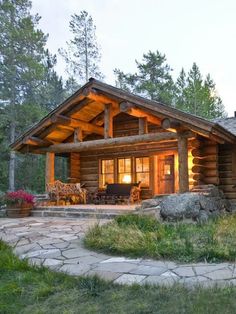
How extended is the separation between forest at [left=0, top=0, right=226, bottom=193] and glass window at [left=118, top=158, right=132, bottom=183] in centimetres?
900

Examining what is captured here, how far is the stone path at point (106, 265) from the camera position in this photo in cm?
390

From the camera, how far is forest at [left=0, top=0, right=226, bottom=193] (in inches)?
865

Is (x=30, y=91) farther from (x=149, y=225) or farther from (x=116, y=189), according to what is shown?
(x=149, y=225)

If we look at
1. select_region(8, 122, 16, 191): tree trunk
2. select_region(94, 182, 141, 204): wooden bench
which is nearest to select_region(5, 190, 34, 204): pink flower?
select_region(94, 182, 141, 204): wooden bench

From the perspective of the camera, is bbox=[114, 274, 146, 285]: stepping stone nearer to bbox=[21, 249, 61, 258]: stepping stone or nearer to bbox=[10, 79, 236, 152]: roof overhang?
bbox=[21, 249, 61, 258]: stepping stone

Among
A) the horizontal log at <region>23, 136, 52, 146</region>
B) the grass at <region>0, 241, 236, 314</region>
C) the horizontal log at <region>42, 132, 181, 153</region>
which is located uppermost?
the horizontal log at <region>23, 136, 52, 146</region>

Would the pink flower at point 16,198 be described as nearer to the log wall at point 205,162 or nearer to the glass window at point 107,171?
the glass window at point 107,171

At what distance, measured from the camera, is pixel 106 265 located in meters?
4.62

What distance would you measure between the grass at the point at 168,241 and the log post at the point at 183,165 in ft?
8.32

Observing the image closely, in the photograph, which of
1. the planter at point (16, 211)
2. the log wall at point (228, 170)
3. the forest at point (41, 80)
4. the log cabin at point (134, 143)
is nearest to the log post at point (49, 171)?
the log cabin at point (134, 143)

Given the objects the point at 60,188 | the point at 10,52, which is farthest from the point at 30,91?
the point at 60,188

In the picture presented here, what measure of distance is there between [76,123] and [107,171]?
2940mm

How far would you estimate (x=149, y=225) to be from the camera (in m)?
6.64

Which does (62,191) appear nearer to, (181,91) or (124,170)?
(124,170)
